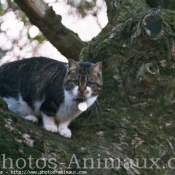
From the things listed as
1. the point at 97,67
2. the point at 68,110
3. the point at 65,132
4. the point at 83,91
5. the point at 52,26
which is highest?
the point at 52,26

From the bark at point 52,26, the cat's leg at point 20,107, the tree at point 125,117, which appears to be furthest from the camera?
the bark at point 52,26

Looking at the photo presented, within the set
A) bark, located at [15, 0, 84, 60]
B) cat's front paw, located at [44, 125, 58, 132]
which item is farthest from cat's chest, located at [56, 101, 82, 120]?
bark, located at [15, 0, 84, 60]

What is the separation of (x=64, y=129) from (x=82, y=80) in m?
0.38

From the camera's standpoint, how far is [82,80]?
13.3 feet

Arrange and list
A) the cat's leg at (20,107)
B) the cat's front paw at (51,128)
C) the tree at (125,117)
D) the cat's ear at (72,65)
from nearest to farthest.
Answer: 1. the tree at (125,117)
2. the cat's front paw at (51,128)
3. the cat's ear at (72,65)
4. the cat's leg at (20,107)

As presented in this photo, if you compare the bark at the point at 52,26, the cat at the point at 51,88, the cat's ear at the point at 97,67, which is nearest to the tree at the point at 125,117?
the cat at the point at 51,88

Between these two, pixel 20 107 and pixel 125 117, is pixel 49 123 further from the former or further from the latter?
pixel 125 117

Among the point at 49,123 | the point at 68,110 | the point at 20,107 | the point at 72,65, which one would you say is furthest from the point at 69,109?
the point at 20,107

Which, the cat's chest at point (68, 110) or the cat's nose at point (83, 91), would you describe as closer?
the cat's nose at point (83, 91)

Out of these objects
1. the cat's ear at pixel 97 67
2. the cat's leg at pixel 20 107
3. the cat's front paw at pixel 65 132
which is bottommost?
the cat's front paw at pixel 65 132

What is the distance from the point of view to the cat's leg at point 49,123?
4002 millimetres

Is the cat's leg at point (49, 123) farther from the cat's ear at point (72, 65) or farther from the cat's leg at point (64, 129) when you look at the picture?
the cat's ear at point (72, 65)

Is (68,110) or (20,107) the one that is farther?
(20,107)

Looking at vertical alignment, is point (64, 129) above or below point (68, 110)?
below
